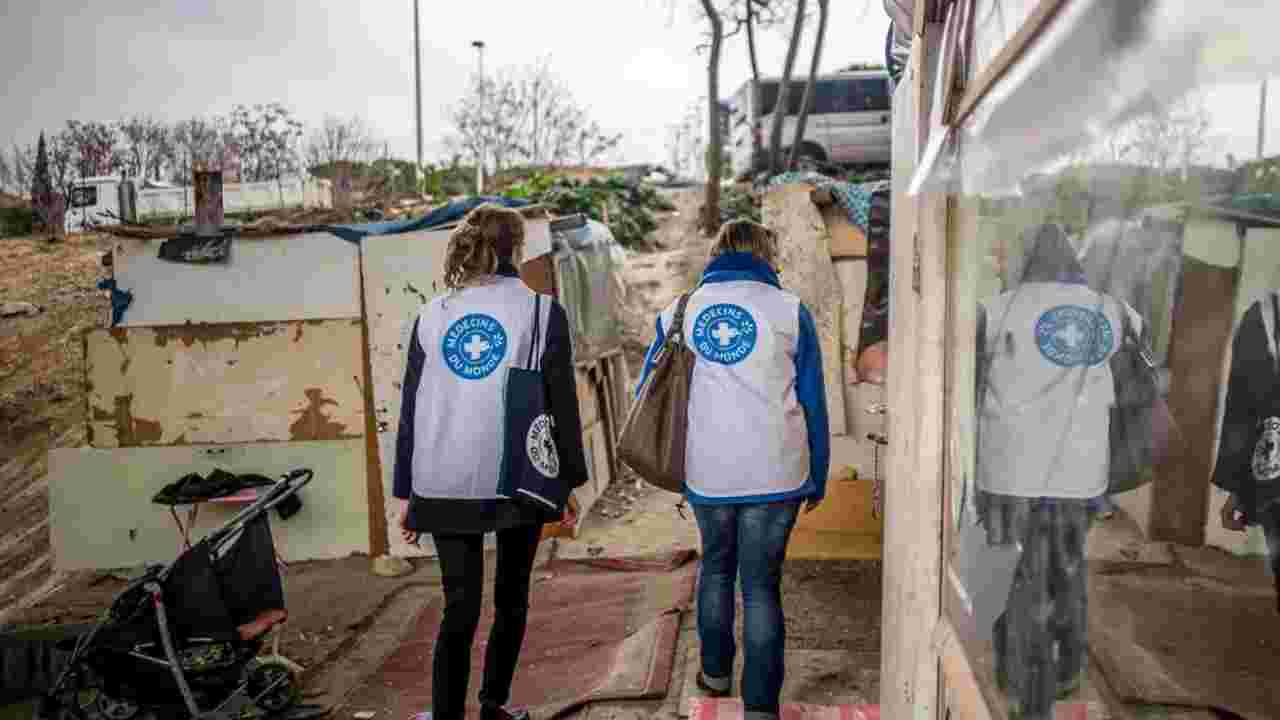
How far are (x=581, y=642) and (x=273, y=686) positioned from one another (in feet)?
4.73

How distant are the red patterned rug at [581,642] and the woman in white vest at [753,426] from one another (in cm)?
96

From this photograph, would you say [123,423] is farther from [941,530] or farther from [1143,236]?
[1143,236]

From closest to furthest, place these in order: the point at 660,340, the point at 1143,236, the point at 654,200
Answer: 1. the point at 1143,236
2. the point at 660,340
3. the point at 654,200

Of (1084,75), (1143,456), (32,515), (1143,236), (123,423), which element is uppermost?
(1084,75)

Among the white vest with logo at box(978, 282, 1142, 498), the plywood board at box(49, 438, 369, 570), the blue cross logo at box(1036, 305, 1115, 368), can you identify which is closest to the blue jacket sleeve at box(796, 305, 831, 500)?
the white vest with logo at box(978, 282, 1142, 498)

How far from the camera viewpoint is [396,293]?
291 inches

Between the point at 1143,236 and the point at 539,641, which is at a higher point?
the point at 1143,236

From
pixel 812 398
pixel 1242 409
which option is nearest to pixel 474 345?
pixel 812 398

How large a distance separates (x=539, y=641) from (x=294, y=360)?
2.73m

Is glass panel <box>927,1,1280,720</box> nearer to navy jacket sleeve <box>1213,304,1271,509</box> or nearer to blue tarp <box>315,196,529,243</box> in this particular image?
navy jacket sleeve <box>1213,304,1271,509</box>

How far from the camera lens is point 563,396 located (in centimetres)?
393

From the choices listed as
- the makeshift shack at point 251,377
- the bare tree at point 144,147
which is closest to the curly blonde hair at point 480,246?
the makeshift shack at point 251,377

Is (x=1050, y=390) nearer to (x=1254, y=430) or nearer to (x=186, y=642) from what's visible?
(x=1254, y=430)

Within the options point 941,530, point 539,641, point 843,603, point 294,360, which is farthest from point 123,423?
point 941,530
